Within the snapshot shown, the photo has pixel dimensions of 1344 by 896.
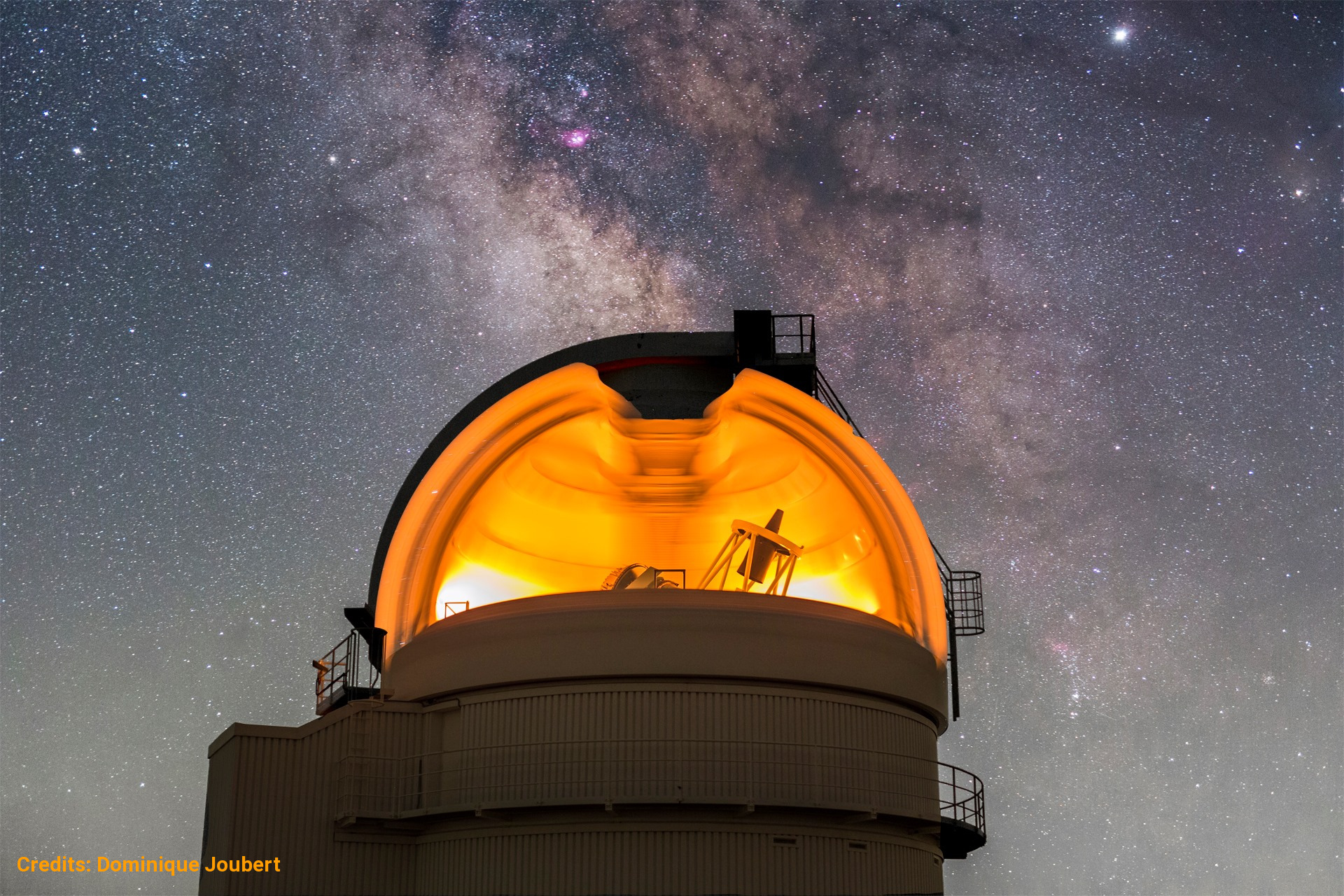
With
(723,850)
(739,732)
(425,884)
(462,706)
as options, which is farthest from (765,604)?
(425,884)

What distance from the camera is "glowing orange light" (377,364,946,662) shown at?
1692 centimetres

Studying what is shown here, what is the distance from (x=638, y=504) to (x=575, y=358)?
107 inches

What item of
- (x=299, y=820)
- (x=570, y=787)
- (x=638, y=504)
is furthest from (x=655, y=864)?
(x=638, y=504)

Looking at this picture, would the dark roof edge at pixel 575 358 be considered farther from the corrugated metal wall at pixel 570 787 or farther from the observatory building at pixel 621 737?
the corrugated metal wall at pixel 570 787

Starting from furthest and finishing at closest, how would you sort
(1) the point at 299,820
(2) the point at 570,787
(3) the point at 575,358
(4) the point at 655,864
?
(3) the point at 575,358 < (1) the point at 299,820 < (2) the point at 570,787 < (4) the point at 655,864

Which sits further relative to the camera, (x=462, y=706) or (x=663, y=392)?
(x=663, y=392)

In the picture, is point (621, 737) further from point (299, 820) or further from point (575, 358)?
point (575, 358)

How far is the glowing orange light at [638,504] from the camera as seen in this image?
16.9m

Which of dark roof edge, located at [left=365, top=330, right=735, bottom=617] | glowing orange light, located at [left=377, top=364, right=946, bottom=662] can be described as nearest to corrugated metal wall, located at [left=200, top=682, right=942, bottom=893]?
glowing orange light, located at [left=377, top=364, right=946, bottom=662]

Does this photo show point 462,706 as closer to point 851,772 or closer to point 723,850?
point 723,850

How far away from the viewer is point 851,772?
47.4ft

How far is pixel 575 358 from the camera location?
2017 centimetres

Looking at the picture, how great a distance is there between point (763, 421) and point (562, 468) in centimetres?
419

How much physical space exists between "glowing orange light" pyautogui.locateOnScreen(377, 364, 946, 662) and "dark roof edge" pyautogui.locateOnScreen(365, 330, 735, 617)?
1.11 meters
